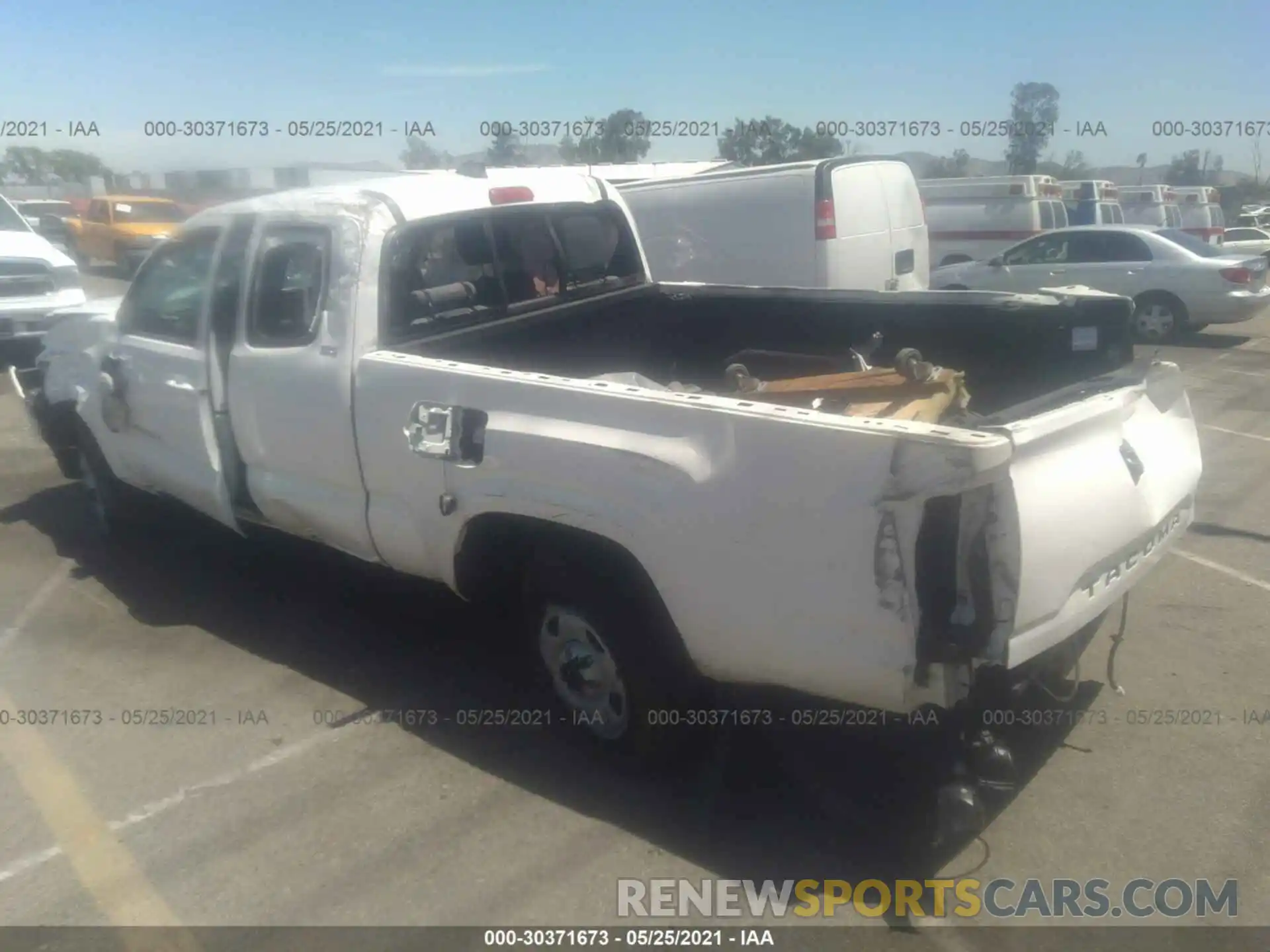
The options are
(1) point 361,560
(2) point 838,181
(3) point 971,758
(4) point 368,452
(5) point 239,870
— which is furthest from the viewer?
(2) point 838,181

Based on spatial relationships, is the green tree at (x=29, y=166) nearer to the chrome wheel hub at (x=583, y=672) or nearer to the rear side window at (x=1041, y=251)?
the rear side window at (x=1041, y=251)

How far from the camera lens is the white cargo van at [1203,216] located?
22562mm

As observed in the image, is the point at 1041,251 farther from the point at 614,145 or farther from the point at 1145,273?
the point at 614,145

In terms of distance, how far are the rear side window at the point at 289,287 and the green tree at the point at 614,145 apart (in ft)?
48.3

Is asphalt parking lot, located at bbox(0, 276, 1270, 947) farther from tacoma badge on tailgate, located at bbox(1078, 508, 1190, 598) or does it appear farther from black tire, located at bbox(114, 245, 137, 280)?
black tire, located at bbox(114, 245, 137, 280)

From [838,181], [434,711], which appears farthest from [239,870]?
[838,181]

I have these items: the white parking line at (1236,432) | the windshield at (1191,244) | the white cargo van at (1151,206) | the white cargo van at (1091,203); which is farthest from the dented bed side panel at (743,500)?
the white cargo van at (1151,206)

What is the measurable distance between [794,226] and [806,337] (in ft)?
15.7

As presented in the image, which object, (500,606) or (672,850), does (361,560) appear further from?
(672,850)

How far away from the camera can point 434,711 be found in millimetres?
4457

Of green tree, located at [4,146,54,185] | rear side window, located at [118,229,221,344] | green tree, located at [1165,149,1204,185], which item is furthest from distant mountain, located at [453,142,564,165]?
green tree, located at [1165,149,1204,185]

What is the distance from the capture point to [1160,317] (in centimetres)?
1357

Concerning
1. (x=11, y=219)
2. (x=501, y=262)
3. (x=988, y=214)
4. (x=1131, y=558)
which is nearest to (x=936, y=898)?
(x=1131, y=558)

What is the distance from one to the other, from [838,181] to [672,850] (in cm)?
733
